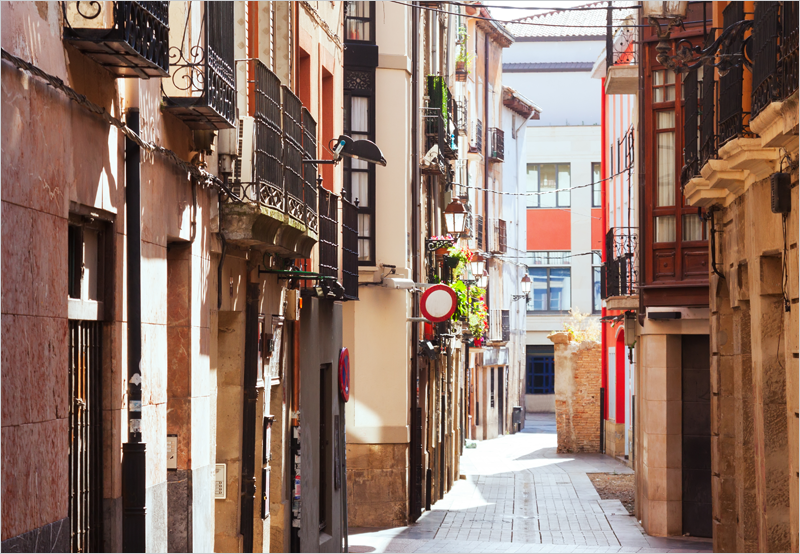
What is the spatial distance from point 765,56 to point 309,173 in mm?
5317

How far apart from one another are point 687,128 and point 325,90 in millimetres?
5038

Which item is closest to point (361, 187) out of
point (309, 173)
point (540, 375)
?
point (309, 173)

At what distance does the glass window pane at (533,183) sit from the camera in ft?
189

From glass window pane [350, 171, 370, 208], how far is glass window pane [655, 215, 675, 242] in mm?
5095

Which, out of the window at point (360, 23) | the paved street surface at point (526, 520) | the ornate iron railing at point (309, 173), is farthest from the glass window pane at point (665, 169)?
the ornate iron railing at point (309, 173)

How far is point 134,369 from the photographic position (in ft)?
25.0

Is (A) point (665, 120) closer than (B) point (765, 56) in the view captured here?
No

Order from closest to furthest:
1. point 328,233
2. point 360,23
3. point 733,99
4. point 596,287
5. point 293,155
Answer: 1. point 733,99
2. point 293,155
3. point 328,233
4. point 360,23
5. point 596,287

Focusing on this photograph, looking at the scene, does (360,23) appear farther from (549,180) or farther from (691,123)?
(549,180)

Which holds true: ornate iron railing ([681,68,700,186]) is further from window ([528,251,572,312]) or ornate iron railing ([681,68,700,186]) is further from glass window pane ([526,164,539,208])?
window ([528,251,572,312])

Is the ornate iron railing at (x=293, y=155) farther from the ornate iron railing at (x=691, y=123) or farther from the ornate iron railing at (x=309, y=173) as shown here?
the ornate iron railing at (x=691, y=123)

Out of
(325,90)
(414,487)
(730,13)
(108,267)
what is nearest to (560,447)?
(414,487)

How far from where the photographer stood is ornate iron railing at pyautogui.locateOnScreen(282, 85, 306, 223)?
1161cm

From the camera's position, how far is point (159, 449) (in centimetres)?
817
